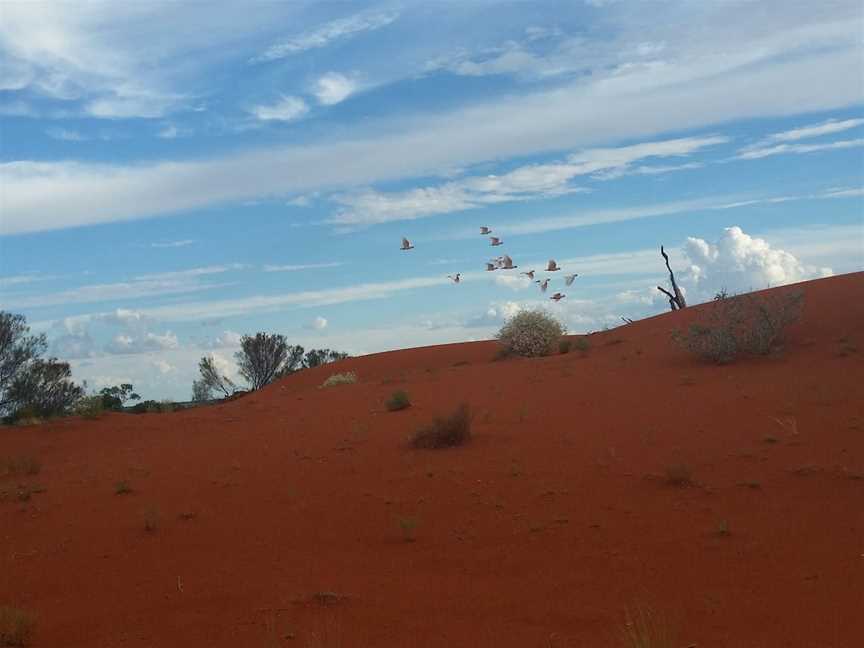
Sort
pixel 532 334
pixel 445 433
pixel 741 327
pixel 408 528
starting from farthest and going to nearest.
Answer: pixel 532 334
pixel 741 327
pixel 445 433
pixel 408 528

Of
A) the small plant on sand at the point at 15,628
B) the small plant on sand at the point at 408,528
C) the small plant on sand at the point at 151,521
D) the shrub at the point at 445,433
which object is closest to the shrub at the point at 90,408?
the shrub at the point at 445,433

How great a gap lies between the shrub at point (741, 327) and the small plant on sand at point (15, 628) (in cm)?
1711

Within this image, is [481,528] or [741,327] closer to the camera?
[481,528]

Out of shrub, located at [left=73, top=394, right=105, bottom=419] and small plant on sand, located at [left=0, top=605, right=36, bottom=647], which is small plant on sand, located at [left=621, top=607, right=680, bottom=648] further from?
shrub, located at [left=73, top=394, right=105, bottom=419]

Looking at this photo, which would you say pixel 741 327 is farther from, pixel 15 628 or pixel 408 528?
pixel 15 628

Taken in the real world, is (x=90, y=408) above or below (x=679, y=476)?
above

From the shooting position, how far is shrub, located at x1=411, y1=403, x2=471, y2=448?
44.9 feet

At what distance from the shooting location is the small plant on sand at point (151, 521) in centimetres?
1009

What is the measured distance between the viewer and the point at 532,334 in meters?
31.0

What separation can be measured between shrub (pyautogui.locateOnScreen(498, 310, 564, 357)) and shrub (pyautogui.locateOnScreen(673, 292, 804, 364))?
8.86 m

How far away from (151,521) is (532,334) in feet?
72.6

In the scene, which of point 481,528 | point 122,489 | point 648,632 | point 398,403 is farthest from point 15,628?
point 398,403

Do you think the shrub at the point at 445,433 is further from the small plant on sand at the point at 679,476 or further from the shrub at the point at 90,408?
the shrub at the point at 90,408

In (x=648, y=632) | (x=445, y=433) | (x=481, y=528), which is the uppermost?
(x=445, y=433)
